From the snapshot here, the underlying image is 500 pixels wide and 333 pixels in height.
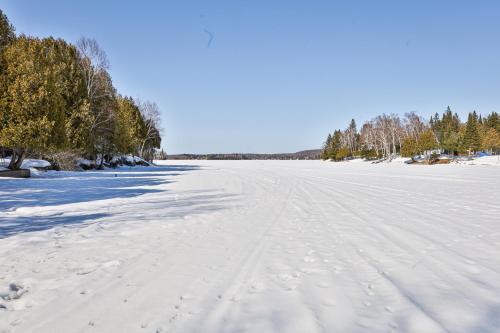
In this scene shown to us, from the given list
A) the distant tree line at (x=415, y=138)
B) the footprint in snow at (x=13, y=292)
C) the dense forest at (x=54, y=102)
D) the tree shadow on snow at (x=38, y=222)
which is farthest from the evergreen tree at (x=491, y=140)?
the footprint in snow at (x=13, y=292)

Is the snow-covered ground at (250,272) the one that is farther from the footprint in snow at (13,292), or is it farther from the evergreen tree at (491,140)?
the evergreen tree at (491,140)

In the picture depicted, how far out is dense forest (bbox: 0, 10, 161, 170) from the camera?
2161 centimetres

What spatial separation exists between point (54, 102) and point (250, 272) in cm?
2361

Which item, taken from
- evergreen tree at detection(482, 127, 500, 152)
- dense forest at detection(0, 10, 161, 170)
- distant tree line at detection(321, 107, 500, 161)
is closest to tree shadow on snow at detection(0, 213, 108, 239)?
dense forest at detection(0, 10, 161, 170)

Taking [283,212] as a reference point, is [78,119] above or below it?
above

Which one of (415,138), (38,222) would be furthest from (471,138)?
(38,222)

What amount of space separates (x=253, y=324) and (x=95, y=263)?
3003mm

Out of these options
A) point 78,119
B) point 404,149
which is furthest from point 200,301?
point 404,149

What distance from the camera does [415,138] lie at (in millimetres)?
99750

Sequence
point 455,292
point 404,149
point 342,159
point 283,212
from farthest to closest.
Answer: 1. point 342,159
2. point 404,149
3. point 283,212
4. point 455,292

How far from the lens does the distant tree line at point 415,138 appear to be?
3204 inches

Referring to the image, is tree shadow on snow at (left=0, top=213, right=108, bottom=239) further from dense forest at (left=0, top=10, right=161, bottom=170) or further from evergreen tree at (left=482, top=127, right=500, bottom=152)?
evergreen tree at (left=482, top=127, right=500, bottom=152)

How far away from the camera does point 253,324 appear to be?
3.16 m

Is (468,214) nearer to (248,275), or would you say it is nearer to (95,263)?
(248,275)
